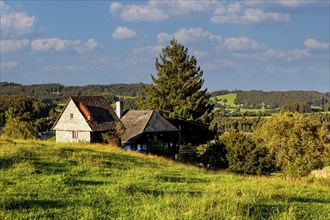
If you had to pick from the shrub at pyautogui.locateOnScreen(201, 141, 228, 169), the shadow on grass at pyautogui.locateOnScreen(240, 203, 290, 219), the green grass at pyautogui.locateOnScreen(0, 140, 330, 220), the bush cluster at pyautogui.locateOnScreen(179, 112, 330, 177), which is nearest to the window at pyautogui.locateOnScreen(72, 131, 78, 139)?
the shrub at pyautogui.locateOnScreen(201, 141, 228, 169)

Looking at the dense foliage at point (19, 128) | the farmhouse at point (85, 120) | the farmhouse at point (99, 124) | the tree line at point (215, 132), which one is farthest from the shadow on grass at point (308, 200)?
the dense foliage at point (19, 128)

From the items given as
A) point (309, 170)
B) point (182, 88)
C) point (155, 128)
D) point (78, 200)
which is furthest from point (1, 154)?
point (182, 88)

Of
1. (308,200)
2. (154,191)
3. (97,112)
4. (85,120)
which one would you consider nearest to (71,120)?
(85,120)

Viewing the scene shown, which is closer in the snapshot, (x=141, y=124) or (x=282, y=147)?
(x=282, y=147)

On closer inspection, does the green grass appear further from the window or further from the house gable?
the window

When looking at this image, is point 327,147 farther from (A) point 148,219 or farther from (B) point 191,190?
(A) point 148,219

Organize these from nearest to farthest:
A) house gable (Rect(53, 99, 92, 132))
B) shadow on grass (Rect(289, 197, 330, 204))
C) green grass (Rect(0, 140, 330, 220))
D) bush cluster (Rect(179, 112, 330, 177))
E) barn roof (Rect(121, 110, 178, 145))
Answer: green grass (Rect(0, 140, 330, 220)), shadow on grass (Rect(289, 197, 330, 204)), bush cluster (Rect(179, 112, 330, 177)), house gable (Rect(53, 99, 92, 132)), barn roof (Rect(121, 110, 178, 145))

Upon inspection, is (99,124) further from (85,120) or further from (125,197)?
(125,197)

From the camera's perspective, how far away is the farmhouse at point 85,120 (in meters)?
50.4

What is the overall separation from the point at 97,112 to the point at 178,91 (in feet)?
66.7

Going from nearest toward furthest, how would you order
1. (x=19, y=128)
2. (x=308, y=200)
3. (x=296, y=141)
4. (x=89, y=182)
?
(x=308, y=200), (x=89, y=182), (x=296, y=141), (x=19, y=128)

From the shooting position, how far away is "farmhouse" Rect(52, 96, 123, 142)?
165ft

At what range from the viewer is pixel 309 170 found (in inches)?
1565

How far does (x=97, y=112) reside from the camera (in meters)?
51.8
